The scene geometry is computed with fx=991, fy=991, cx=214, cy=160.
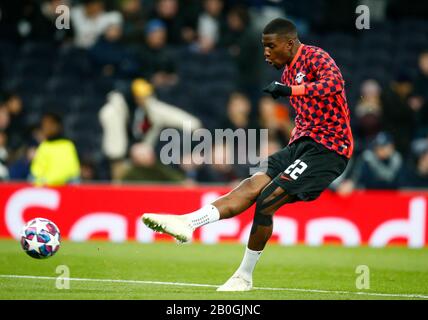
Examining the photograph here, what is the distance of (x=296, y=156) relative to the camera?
9797 millimetres

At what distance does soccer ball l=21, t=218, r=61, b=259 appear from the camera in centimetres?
1034

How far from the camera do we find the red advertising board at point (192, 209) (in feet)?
53.1

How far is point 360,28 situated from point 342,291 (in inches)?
415

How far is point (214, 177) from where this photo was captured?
17672 mm

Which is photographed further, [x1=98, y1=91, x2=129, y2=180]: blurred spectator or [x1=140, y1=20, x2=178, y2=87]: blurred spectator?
[x1=140, y1=20, x2=178, y2=87]: blurred spectator

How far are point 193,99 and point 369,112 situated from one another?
12.0 ft

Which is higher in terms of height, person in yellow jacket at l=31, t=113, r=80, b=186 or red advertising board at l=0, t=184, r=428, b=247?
person in yellow jacket at l=31, t=113, r=80, b=186

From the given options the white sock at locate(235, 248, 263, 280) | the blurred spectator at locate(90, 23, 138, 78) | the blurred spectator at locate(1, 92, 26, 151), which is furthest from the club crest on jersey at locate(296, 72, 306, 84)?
the blurred spectator at locate(1, 92, 26, 151)

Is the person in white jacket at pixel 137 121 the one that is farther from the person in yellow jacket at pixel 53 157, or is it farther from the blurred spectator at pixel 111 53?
the person in yellow jacket at pixel 53 157

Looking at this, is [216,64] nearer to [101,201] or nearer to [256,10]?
[256,10]

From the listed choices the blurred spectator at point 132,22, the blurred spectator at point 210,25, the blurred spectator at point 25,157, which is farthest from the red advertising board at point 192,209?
the blurred spectator at point 132,22

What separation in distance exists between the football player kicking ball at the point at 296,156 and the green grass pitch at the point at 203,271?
2.31 ft

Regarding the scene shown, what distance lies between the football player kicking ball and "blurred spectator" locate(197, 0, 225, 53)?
9960 mm

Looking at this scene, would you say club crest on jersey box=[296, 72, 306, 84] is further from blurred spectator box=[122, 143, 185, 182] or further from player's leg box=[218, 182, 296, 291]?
blurred spectator box=[122, 143, 185, 182]
